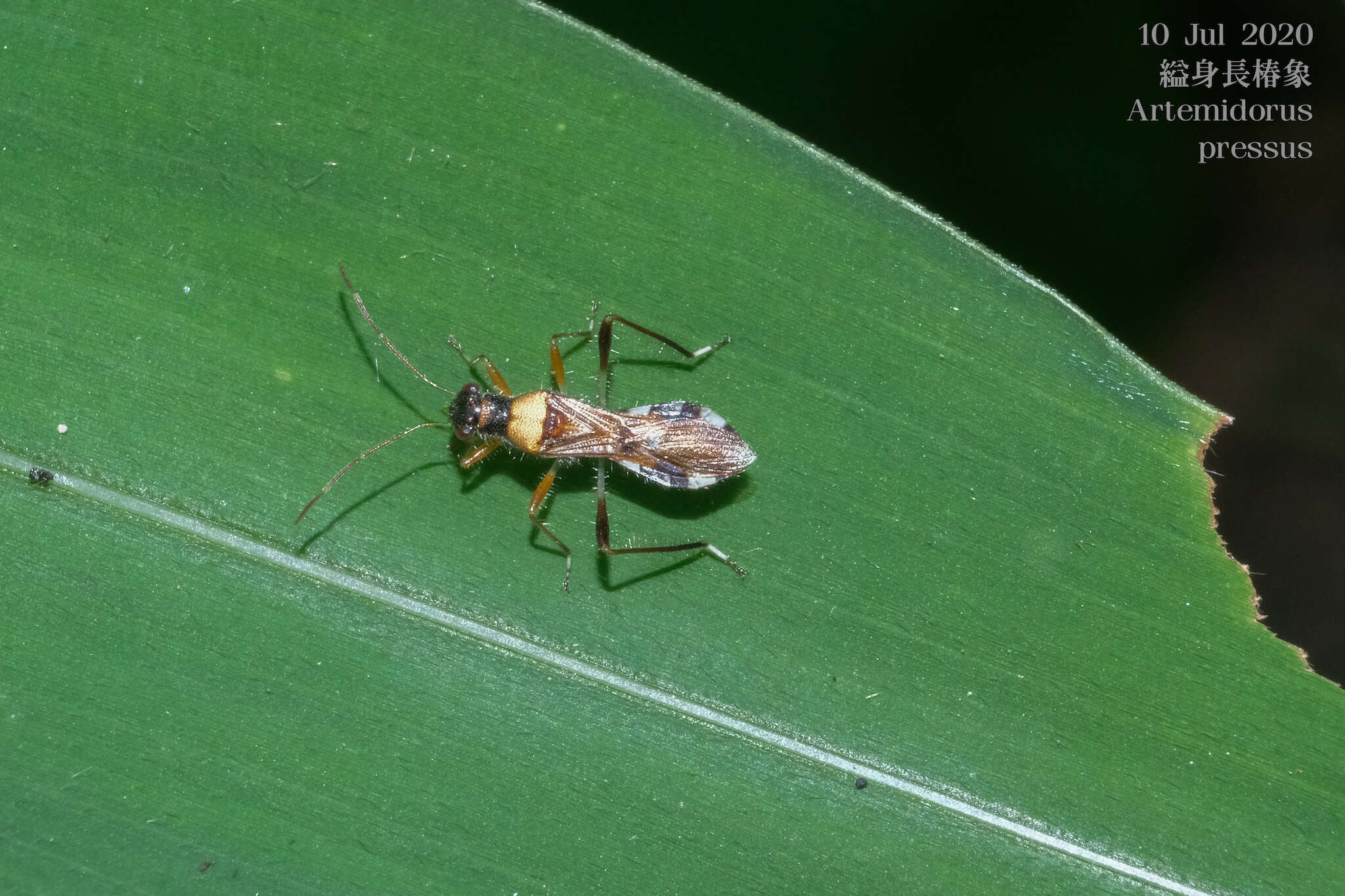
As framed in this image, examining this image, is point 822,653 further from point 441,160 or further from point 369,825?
point 441,160

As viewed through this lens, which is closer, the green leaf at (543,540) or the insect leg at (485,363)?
the green leaf at (543,540)

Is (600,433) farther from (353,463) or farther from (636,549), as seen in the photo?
(353,463)

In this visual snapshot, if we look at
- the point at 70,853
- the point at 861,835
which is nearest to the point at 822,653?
the point at 861,835

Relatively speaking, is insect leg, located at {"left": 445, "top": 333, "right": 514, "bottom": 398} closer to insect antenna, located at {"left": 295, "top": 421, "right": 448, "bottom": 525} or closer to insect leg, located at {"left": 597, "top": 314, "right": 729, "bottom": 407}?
insect antenna, located at {"left": 295, "top": 421, "right": 448, "bottom": 525}

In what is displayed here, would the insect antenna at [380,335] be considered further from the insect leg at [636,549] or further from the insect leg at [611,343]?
the insect leg at [636,549]

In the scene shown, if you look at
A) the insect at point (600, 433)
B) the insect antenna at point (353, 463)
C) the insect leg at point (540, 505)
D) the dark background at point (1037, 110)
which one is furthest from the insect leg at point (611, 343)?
the dark background at point (1037, 110)

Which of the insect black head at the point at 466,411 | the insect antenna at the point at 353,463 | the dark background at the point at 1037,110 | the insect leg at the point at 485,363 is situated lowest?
the insect antenna at the point at 353,463

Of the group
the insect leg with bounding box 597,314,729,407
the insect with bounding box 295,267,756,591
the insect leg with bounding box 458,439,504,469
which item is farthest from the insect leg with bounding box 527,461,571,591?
the insect leg with bounding box 597,314,729,407
